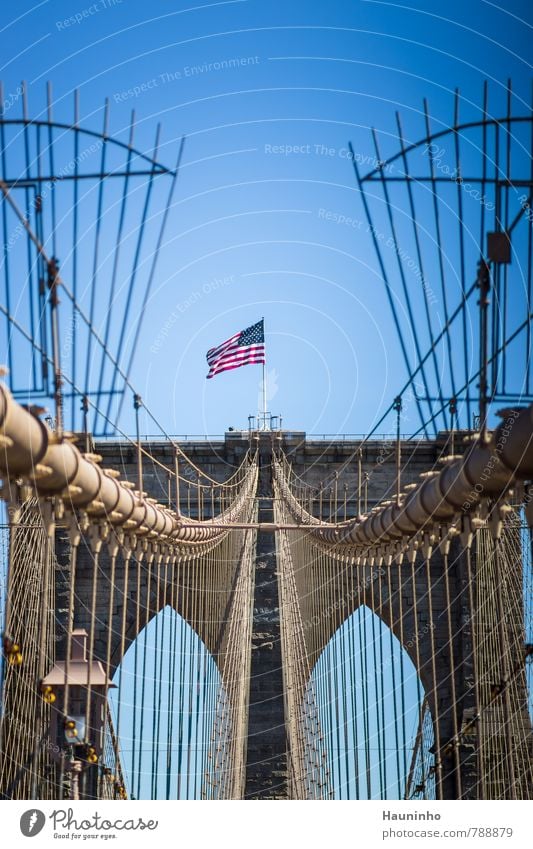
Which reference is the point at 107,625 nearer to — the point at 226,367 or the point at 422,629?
the point at 226,367

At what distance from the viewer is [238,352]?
619 inches

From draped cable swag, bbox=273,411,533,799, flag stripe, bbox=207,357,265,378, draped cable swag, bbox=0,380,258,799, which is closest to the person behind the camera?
draped cable swag, bbox=0,380,258,799

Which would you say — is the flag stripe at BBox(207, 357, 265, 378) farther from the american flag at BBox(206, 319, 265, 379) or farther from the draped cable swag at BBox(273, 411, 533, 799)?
the draped cable swag at BBox(273, 411, 533, 799)

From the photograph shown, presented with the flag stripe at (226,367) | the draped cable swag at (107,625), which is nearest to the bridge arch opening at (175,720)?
the draped cable swag at (107,625)

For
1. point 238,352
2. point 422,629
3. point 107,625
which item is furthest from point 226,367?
point 422,629

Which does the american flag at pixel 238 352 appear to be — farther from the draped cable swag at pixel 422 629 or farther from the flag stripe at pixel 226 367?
the draped cable swag at pixel 422 629

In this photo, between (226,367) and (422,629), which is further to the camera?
(422,629)

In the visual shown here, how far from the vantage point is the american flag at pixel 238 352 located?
15.7 m

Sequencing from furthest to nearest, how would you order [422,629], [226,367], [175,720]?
1. [175,720]
2. [422,629]
3. [226,367]

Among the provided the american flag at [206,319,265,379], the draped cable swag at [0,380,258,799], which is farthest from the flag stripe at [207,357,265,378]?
the draped cable swag at [0,380,258,799]

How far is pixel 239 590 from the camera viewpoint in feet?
50.1

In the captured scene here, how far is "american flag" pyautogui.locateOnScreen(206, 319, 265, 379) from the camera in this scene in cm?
1566
